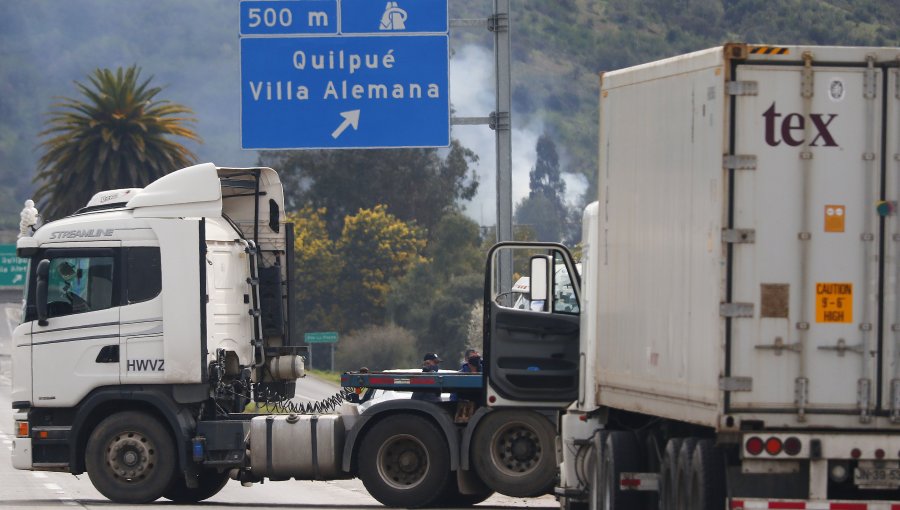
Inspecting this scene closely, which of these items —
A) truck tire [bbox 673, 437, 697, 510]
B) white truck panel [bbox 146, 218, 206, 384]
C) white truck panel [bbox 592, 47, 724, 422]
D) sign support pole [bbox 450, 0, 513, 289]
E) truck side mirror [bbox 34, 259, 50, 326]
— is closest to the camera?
white truck panel [bbox 592, 47, 724, 422]

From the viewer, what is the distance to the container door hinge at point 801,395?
10.0 meters

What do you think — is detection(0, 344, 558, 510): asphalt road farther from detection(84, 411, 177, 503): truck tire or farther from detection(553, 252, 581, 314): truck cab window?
detection(553, 252, 581, 314): truck cab window

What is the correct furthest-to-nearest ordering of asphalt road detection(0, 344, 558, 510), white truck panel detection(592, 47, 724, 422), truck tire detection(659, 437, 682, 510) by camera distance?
asphalt road detection(0, 344, 558, 510) → truck tire detection(659, 437, 682, 510) → white truck panel detection(592, 47, 724, 422)

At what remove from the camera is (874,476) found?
10.1m

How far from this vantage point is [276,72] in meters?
23.1

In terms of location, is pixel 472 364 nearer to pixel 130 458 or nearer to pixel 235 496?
pixel 235 496

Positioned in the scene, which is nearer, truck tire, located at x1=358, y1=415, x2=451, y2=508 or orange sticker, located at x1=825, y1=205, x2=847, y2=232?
orange sticker, located at x1=825, y1=205, x2=847, y2=232

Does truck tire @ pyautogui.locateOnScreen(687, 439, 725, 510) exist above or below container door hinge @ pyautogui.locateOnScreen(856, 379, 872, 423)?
below

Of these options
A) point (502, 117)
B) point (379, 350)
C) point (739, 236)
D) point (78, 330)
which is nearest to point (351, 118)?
point (502, 117)

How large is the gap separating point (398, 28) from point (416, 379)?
6.94 meters

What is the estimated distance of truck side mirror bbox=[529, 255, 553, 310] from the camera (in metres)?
15.0

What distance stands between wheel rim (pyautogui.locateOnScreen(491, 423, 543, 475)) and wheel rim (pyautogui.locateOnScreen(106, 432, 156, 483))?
142 inches

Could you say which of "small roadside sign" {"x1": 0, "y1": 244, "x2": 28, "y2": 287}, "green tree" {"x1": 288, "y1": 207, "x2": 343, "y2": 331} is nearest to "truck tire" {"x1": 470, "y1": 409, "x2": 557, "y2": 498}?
"small roadside sign" {"x1": 0, "y1": 244, "x2": 28, "y2": 287}

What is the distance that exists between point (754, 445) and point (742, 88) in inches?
83.9
